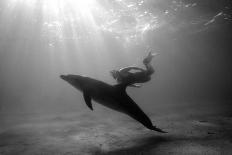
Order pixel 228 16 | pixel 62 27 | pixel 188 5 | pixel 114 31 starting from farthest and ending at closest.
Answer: pixel 114 31 → pixel 62 27 → pixel 228 16 → pixel 188 5

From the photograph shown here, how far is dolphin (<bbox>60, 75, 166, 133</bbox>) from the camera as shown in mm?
7215

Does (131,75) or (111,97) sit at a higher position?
(131,75)

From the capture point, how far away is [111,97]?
730cm

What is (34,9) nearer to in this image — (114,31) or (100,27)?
(100,27)

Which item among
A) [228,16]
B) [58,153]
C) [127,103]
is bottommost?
[58,153]

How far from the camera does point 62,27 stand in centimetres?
2953

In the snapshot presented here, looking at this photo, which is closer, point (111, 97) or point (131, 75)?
point (111, 97)

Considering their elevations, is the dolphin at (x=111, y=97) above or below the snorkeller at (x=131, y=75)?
below

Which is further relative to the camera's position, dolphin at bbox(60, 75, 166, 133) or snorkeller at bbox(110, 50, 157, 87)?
snorkeller at bbox(110, 50, 157, 87)

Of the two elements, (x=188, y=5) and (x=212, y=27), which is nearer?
(x=188, y=5)

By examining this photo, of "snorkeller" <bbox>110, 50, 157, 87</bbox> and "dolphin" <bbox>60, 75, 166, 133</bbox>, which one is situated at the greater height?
"snorkeller" <bbox>110, 50, 157, 87</bbox>

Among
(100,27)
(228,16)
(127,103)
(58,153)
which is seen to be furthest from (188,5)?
(58,153)

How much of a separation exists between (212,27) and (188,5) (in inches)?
426

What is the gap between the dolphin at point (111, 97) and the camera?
7215 mm
